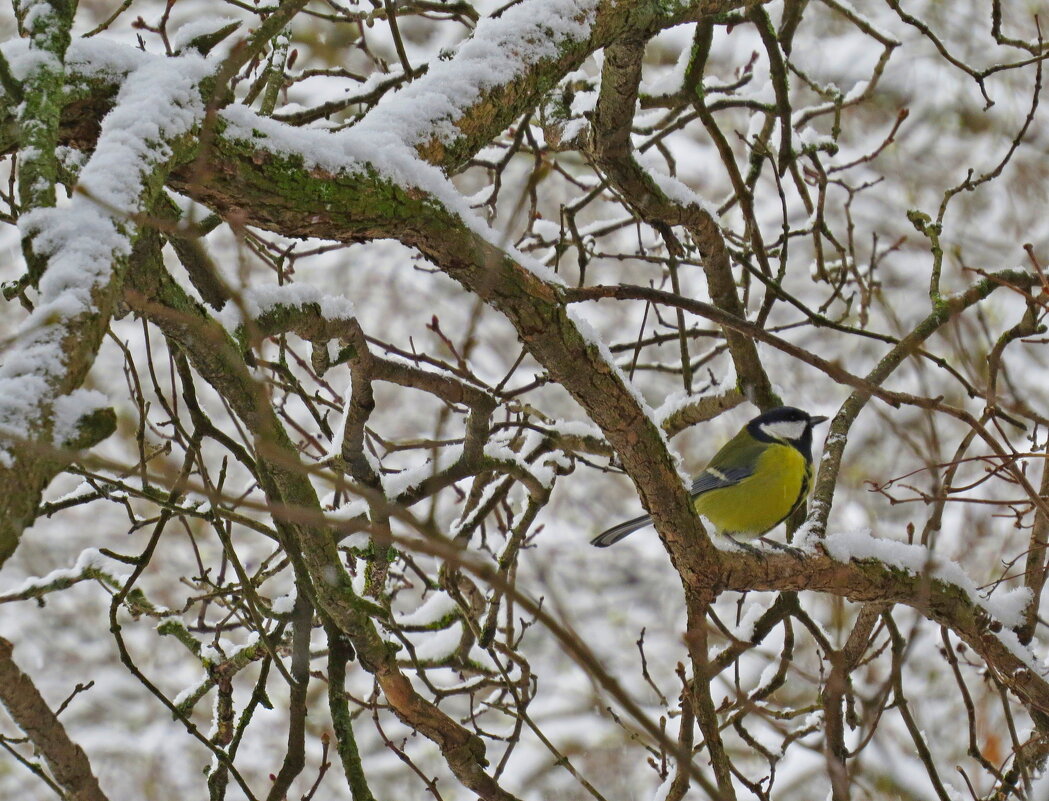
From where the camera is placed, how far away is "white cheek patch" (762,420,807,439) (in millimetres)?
4188

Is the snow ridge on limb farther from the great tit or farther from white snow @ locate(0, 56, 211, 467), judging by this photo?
the great tit

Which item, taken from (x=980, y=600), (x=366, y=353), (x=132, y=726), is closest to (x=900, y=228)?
(x=980, y=600)

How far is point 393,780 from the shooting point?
7.32 m

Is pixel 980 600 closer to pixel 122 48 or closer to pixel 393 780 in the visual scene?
pixel 122 48

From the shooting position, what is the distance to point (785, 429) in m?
4.27

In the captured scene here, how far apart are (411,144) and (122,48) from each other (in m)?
0.56

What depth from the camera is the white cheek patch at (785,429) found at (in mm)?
4188

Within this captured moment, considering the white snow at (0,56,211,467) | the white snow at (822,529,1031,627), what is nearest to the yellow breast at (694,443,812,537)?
the white snow at (822,529,1031,627)

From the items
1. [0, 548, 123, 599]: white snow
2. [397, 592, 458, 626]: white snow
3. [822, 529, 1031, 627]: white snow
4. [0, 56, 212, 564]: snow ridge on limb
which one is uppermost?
[822, 529, 1031, 627]: white snow

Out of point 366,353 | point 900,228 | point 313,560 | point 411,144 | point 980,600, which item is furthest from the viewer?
point 900,228

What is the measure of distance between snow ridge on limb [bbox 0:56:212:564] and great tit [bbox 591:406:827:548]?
10.5 ft

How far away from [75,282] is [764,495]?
11.6 feet

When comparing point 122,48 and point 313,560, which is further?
point 313,560

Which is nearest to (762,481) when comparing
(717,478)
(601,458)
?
(717,478)
